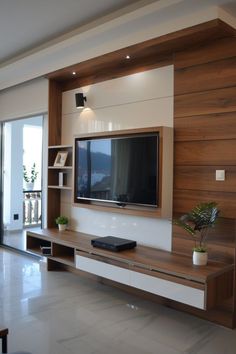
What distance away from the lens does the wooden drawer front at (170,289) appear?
8.88 ft

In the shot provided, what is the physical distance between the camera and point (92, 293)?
373 centimetres

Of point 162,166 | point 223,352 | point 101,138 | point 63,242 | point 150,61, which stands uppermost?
point 150,61

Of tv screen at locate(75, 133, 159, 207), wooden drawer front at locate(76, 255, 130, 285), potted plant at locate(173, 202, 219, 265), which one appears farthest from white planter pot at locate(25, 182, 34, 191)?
potted plant at locate(173, 202, 219, 265)

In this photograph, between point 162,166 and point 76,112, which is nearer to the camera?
point 162,166

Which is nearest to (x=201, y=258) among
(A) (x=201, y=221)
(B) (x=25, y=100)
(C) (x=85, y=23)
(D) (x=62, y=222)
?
(A) (x=201, y=221)

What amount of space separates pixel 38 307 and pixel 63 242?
0.83 meters

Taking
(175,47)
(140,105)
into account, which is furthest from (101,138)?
(175,47)

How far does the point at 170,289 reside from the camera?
288cm

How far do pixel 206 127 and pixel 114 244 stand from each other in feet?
4.83

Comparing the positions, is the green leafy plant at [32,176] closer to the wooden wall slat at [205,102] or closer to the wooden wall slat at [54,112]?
the wooden wall slat at [54,112]

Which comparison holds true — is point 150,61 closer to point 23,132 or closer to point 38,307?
point 38,307

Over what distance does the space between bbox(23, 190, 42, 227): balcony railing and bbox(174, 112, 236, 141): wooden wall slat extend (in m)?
4.37

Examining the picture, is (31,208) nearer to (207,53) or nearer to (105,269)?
(105,269)

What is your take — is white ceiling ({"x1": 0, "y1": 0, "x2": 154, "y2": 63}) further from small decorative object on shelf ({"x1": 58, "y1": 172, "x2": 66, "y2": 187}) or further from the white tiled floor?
the white tiled floor
